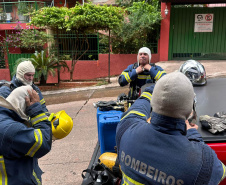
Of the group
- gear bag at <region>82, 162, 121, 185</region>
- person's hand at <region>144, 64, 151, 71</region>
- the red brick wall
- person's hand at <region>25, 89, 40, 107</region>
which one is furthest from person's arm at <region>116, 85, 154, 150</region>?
the red brick wall

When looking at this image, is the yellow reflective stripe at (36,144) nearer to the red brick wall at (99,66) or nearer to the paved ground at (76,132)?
the paved ground at (76,132)

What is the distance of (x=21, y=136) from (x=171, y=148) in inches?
40.9

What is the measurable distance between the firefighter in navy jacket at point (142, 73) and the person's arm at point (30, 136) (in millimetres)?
1852

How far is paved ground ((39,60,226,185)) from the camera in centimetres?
351

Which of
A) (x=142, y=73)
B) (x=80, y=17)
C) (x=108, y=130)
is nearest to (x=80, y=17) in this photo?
(x=80, y=17)

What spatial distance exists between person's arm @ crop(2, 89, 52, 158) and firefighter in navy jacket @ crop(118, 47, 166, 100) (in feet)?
6.08

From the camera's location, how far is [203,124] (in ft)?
6.24

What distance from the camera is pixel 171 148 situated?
1147 millimetres

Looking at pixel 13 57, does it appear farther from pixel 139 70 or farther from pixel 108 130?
pixel 108 130

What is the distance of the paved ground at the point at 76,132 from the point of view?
11.5ft

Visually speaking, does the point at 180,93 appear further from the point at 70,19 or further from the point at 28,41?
Answer: the point at 28,41

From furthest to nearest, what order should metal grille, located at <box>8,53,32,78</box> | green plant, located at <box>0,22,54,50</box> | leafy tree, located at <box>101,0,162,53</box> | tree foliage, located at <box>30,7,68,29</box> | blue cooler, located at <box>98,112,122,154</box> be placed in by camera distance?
metal grille, located at <box>8,53,32,78</box>, leafy tree, located at <box>101,0,162,53</box>, green plant, located at <box>0,22,54,50</box>, tree foliage, located at <box>30,7,68,29</box>, blue cooler, located at <box>98,112,122,154</box>

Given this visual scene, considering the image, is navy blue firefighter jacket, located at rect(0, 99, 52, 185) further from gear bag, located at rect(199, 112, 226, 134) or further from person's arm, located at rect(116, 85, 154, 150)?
gear bag, located at rect(199, 112, 226, 134)

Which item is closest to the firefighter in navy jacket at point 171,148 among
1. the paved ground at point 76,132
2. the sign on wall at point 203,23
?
the paved ground at point 76,132
